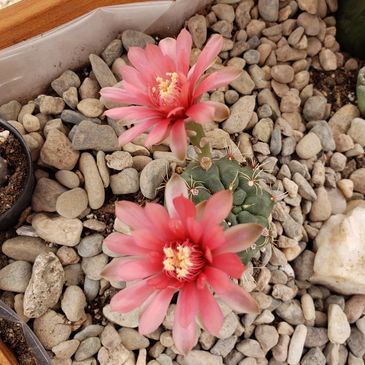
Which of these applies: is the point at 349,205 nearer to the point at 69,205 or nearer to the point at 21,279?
the point at 69,205

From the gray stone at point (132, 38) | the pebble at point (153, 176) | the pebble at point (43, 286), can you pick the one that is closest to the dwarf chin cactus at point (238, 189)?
the pebble at point (153, 176)

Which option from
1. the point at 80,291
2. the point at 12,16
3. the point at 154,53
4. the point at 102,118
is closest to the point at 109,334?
the point at 80,291

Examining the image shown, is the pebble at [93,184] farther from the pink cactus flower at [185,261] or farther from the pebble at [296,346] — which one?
the pebble at [296,346]

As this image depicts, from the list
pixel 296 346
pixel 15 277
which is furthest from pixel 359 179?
pixel 15 277

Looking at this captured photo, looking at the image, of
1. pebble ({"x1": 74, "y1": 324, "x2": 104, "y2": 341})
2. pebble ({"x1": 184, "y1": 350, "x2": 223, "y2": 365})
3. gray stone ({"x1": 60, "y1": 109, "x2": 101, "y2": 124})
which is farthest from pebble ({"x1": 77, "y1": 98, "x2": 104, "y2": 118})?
pebble ({"x1": 184, "y1": 350, "x2": 223, "y2": 365})

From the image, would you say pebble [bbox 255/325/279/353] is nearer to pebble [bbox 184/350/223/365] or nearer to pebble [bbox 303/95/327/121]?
pebble [bbox 184/350/223/365]
